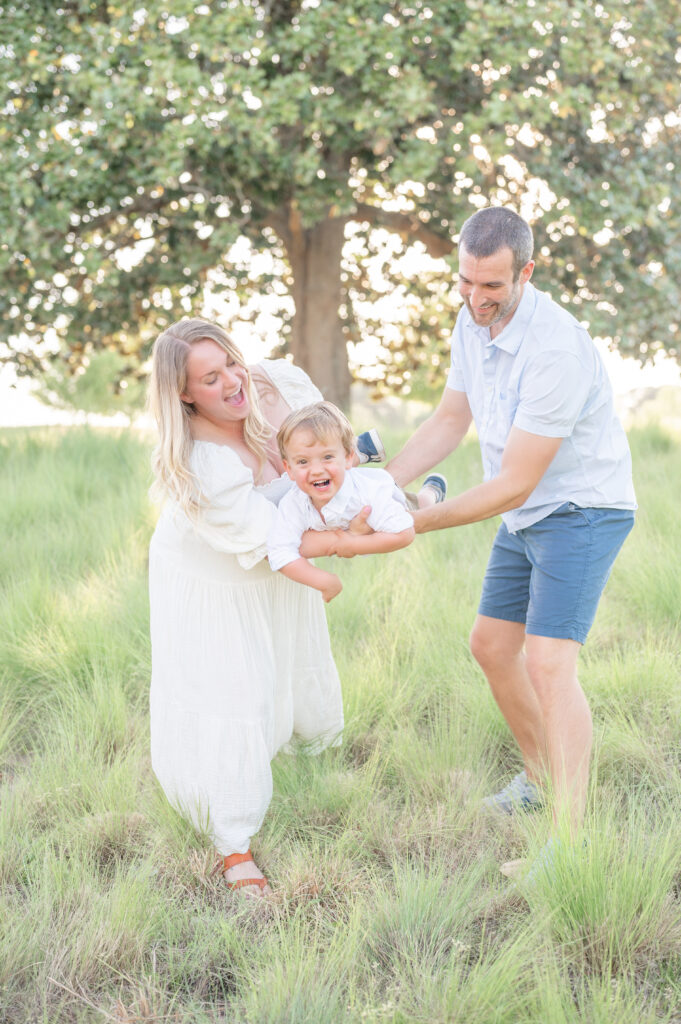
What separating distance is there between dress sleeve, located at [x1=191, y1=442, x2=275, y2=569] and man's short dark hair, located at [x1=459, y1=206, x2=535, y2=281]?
3.28 ft

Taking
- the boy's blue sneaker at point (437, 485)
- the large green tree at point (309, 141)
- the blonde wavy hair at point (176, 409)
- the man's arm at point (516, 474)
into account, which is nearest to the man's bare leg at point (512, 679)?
the boy's blue sneaker at point (437, 485)

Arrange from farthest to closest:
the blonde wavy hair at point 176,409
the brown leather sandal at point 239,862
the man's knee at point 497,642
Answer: the man's knee at point 497,642
the brown leather sandal at point 239,862
the blonde wavy hair at point 176,409

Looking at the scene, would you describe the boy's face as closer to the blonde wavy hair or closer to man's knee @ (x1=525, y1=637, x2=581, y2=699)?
the blonde wavy hair

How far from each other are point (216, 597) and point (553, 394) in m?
1.23

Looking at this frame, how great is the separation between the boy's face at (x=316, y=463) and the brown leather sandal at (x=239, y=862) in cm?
119

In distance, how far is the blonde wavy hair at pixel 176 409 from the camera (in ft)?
9.26

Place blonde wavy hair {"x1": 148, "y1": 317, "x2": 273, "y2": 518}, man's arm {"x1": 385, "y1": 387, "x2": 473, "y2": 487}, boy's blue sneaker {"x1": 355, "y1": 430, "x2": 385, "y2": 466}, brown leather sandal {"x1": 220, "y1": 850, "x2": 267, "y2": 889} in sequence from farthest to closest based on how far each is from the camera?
1. man's arm {"x1": 385, "y1": 387, "x2": 473, "y2": 487}
2. boy's blue sneaker {"x1": 355, "y1": 430, "x2": 385, "y2": 466}
3. brown leather sandal {"x1": 220, "y1": 850, "x2": 267, "y2": 889}
4. blonde wavy hair {"x1": 148, "y1": 317, "x2": 273, "y2": 518}

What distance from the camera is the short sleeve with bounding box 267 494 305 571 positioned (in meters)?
2.89

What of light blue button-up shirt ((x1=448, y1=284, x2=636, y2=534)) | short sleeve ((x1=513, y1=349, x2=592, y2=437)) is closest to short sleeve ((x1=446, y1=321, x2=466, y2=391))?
light blue button-up shirt ((x1=448, y1=284, x2=636, y2=534))

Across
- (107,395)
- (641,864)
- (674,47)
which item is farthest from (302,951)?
(107,395)

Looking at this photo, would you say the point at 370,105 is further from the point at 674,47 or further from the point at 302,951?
the point at 302,951

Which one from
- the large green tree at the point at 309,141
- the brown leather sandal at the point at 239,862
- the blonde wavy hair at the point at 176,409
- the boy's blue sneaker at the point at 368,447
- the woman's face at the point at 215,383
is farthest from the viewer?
the large green tree at the point at 309,141

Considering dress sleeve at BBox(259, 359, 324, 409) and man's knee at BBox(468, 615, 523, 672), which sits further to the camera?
man's knee at BBox(468, 615, 523, 672)

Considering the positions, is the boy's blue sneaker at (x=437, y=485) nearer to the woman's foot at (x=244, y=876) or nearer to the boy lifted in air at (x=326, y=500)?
the boy lifted in air at (x=326, y=500)
